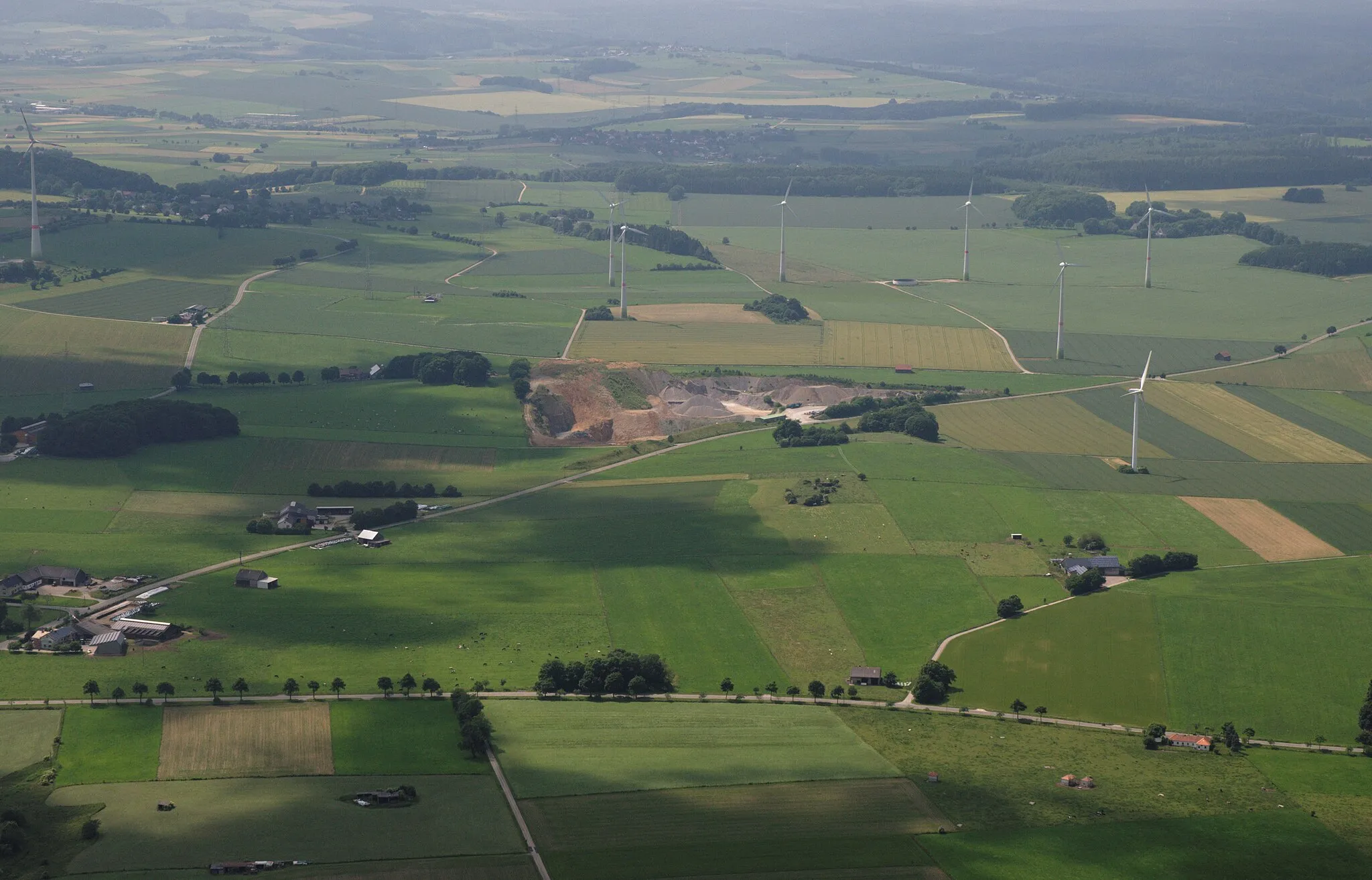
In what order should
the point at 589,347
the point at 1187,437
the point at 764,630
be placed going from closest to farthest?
the point at 764,630 < the point at 1187,437 < the point at 589,347

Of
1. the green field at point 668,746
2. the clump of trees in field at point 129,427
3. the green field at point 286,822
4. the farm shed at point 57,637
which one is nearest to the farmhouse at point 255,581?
the farm shed at point 57,637

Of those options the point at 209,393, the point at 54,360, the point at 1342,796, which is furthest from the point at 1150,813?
the point at 54,360

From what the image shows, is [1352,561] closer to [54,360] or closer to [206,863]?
[206,863]

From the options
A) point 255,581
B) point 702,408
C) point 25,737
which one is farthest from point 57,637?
point 702,408

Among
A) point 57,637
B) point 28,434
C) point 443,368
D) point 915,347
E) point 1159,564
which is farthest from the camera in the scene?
point 915,347

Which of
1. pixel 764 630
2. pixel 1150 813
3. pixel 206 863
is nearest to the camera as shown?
pixel 206 863

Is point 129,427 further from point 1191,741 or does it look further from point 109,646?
point 1191,741

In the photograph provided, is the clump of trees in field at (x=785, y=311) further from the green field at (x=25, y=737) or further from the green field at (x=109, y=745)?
the green field at (x=25, y=737)
